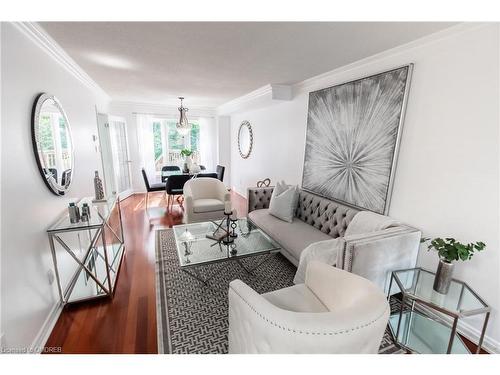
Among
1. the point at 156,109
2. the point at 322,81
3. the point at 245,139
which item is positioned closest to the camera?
the point at 322,81

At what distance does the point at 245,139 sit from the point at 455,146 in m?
4.31

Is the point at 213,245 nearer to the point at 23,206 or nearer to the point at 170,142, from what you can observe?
the point at 23,206

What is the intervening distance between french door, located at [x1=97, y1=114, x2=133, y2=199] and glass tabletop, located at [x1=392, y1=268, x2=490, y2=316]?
4.79m

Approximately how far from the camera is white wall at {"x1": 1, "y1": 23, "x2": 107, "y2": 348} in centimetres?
138

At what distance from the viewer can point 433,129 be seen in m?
1.84

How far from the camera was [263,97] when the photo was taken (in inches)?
147

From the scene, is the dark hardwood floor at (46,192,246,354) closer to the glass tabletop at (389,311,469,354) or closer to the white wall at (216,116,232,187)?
the glass tabletop at (389,311,469,354)

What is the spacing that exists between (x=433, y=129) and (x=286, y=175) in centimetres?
227

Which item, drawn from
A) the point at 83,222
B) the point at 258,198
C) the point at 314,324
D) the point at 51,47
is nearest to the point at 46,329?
the point at 83,222

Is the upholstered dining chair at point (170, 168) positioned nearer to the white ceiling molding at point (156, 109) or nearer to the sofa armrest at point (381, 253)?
the white ceiling molding at point (156, 109)

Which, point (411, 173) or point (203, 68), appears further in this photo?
point (203, 68)

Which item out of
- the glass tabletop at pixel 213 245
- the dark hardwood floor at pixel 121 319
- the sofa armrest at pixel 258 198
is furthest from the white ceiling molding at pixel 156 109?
the glass tabletop at pixel 213 245
